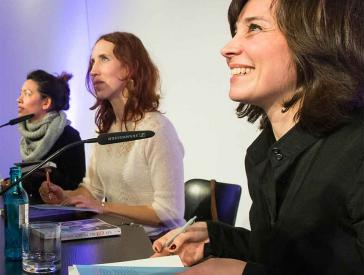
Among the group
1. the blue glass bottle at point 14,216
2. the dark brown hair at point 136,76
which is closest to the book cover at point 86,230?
the blue glass bottle at point 14,216

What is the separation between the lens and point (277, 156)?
3.14 feet

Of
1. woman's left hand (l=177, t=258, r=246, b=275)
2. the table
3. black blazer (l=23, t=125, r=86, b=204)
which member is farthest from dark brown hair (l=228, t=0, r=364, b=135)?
black blazer (l=23, t=125, r=86, b=204)

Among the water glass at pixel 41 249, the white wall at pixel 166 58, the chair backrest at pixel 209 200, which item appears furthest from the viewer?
the white wall at pixel 166 58

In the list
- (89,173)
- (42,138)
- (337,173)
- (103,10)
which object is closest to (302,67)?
(337,173)

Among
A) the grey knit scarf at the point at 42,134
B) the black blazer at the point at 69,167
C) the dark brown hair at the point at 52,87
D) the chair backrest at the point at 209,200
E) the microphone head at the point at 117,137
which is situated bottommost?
the chair backrest at the point at 209,200

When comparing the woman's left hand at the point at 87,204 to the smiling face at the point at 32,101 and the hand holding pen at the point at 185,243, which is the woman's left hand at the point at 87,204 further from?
the smiling face at the point at 32,101

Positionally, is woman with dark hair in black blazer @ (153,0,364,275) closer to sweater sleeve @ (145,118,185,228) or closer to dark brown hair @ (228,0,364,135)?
dark brown hair @ (228,0,364,135)

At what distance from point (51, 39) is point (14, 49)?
289 mm

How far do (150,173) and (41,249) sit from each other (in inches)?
33.1

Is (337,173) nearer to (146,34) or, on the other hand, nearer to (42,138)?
(42,138)

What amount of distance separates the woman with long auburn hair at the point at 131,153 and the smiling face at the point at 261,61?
0.71 meters

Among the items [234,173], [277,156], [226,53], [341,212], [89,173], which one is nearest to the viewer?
[341,212]

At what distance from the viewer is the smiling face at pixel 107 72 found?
188 centimetres

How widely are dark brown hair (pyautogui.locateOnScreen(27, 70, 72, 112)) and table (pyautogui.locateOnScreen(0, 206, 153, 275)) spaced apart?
5.15ft
